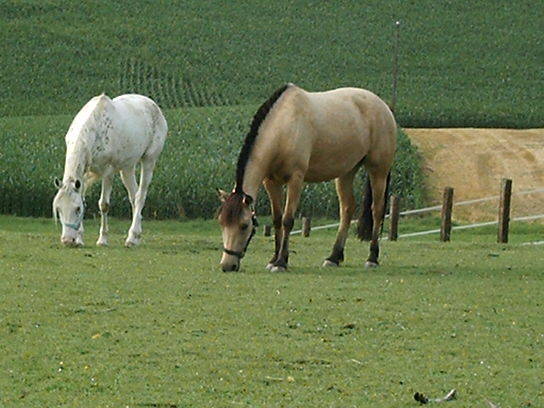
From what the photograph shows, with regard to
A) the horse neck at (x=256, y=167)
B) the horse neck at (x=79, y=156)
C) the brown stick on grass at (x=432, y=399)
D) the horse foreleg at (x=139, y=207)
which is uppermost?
the brown stick on grass at (x=432, y=399)

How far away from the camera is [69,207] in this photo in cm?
1917

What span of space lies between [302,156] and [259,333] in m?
5.39

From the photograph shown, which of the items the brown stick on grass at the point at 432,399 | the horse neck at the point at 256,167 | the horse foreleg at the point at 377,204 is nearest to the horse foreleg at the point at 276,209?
the horse neck at the point at 256,167

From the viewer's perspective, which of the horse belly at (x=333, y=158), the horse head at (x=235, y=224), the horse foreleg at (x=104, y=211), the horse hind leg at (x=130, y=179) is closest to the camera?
the horse head at (x=235, y=224)

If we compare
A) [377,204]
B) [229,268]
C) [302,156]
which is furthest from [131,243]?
[229,268]

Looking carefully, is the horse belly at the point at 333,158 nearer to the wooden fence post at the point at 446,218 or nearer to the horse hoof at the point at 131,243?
the horse hoof at the point at 131,243

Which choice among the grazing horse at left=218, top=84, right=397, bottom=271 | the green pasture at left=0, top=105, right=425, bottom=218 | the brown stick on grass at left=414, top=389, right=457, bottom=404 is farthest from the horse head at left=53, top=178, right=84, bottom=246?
the green pasture at left=0, top=105, right=425, bottom=218

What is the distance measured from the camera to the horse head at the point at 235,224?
16234 mm

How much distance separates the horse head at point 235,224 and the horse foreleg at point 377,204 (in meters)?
2.25

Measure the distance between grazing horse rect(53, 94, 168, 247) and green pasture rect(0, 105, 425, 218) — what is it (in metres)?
14.1

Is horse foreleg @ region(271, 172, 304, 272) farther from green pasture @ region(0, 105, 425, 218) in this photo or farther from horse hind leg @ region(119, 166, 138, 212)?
green pasture @ region(0, 105, 425, 218)

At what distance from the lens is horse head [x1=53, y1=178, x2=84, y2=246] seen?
19156 millimetres

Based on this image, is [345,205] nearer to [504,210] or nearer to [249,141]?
[249,141]

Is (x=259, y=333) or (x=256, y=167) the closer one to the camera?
(x=259, y=333)
